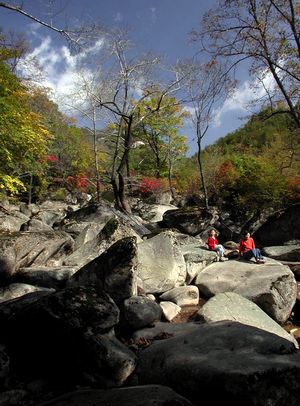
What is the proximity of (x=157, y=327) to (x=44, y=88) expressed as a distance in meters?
29.0

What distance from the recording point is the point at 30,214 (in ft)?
76.7

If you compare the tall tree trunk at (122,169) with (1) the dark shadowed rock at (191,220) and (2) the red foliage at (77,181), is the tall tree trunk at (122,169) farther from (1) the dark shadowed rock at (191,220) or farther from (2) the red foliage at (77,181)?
(2) the red foliage at (77,181)

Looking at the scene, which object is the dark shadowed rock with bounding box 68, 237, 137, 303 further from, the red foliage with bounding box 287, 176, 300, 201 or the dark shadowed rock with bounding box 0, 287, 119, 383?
the red foliage with bounding box 287, 176, 300, 201

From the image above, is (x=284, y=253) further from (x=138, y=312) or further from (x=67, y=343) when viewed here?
(x=67, y=343)

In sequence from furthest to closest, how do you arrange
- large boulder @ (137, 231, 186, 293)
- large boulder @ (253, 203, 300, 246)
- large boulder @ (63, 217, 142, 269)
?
large boulder @ (253, 203, 300, 246), large boulder @ (63, 217, 142, 269), large boulder @ (137, 231, 186, 293)

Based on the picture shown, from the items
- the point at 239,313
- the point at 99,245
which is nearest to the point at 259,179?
the point at 99,245

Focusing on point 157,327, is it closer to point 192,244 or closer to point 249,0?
point 192,244

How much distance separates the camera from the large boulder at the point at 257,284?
32.4ft

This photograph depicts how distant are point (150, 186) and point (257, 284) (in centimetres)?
2034

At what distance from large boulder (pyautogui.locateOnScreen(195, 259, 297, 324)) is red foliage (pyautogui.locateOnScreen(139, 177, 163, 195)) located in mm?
18389

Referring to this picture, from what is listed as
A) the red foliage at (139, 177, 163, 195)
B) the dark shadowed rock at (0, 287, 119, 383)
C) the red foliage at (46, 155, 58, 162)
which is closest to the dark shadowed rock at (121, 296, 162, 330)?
the dark shadowed rock at (0, 287, 119, 383)

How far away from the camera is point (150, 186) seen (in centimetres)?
3016

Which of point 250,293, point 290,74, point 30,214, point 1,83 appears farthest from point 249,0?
point 30,214

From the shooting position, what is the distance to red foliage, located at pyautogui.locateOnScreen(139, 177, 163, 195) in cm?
3019
